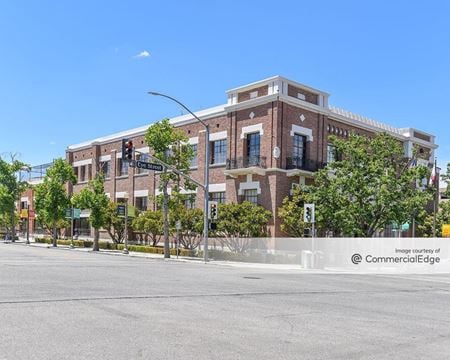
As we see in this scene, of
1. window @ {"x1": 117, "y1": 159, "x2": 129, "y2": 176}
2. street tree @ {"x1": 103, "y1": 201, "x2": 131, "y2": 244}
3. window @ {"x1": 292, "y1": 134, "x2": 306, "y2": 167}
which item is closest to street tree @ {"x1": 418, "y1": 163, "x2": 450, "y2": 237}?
window @ {"x1": 292, "y1": 134, "x2": 306, "y2": 167}

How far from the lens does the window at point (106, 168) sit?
54531 mm

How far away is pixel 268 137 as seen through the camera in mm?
36281

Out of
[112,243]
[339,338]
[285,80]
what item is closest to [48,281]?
[339,338]

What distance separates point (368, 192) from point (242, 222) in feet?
28.5

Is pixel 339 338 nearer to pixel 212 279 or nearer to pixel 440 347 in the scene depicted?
pixel 440 347

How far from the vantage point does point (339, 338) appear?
338 inches

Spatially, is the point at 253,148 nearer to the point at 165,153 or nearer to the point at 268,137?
the point at 268,137

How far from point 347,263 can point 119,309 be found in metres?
22.1

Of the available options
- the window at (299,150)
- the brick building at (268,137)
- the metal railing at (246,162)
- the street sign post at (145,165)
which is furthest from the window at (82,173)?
the street sign post at (145,165)

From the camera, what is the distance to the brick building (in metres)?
35.9

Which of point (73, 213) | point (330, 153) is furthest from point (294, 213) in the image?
point (73, 213)

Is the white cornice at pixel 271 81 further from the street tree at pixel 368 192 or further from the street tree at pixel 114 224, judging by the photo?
the street tree at pixel 114 224

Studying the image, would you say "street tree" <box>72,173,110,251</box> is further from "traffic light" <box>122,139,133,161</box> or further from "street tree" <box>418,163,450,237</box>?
"street tree" <box>418,163,450,237</box>

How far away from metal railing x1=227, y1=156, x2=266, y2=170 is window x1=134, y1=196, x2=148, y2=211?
13232mm
